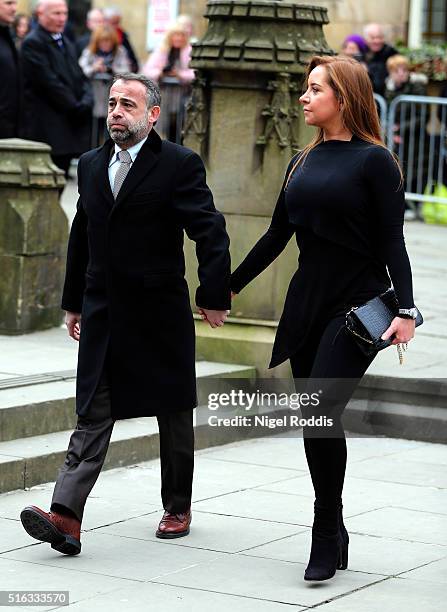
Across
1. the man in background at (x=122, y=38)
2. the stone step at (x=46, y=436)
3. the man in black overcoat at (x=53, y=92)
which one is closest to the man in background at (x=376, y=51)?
the man in background at (x=122, y=38)

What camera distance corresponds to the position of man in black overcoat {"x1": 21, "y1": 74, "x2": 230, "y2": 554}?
236 inches

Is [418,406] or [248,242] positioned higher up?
[248,242]

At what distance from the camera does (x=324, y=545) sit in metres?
5.61

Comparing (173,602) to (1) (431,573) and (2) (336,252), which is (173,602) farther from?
(2) (336,252)

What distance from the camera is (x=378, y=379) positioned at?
8.69 m

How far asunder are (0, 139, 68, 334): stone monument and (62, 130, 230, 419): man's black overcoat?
309cm

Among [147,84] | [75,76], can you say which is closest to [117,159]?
[147,84]

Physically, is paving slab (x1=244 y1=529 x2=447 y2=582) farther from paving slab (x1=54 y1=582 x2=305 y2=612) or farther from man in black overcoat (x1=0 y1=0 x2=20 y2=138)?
man in black overcoat (x1=0 y1=0 x2=20 y2=138)

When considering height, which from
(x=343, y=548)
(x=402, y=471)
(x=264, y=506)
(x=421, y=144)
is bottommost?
(x=402, y=471)

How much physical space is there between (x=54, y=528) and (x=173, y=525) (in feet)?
2.08

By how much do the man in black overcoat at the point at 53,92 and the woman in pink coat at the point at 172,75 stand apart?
487 cm

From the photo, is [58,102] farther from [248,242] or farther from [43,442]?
[43,442]

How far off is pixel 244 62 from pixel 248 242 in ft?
3.26

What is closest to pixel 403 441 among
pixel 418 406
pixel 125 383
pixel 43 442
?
pixel 418 406
